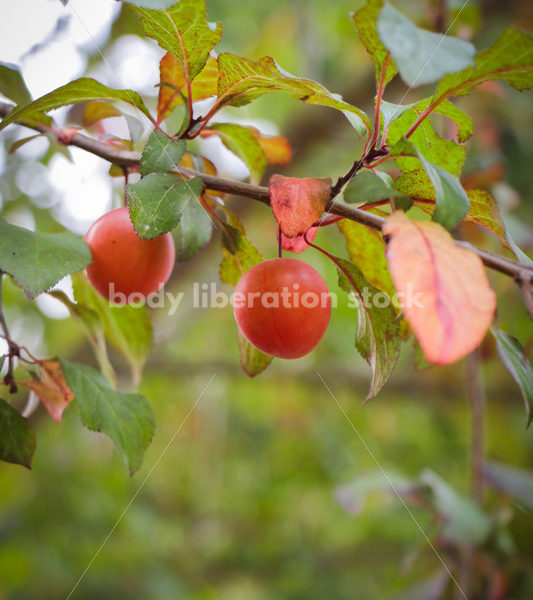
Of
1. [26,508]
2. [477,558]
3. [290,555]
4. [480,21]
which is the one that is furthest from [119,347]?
[290,555]

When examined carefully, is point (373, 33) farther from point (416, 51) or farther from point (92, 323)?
point (92, 323)

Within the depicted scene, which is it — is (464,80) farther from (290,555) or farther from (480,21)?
(290,555)

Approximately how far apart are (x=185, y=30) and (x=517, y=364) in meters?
0.38

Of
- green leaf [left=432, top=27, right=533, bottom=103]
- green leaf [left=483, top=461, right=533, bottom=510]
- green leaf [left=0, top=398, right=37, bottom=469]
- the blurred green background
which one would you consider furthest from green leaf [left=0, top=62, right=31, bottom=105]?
green leaf [left=483, top=461, right=533, bottom=510]

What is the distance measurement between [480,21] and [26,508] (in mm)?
2041

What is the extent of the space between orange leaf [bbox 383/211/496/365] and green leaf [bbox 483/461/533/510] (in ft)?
2.92

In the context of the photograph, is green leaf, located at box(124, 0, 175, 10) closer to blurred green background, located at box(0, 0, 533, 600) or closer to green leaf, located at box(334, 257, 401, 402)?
green leaf, located at box(334, 257, 401, 402)

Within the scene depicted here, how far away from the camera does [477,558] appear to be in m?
1.11

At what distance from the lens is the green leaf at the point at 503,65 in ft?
1.31

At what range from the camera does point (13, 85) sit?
0.58 meters

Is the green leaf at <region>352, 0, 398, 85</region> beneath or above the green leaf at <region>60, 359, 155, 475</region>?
above

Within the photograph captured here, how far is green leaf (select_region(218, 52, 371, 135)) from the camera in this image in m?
0.42

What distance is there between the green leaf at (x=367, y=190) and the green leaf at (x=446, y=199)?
0.02m

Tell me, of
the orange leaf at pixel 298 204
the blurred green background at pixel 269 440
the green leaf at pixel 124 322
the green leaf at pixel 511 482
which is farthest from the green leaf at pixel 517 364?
the blurred green background at pixel 269 440
